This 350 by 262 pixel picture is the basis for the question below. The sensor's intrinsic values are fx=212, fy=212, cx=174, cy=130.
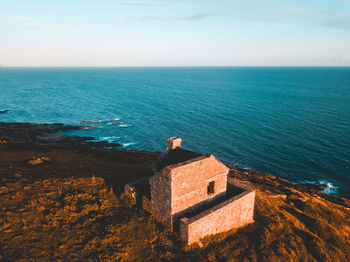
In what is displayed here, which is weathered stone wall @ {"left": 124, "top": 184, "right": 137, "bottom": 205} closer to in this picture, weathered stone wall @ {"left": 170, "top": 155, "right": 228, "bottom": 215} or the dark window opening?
weathered stone wall @ {"left": 170, "top": 155, "right": 228, "bottom": 215}

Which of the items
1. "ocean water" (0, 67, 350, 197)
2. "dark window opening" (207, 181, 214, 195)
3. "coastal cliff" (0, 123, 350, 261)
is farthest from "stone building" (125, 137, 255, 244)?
"ocean water" (0, 67, 350, 197)

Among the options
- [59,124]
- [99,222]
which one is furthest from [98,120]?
[99,222]

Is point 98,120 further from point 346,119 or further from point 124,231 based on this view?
point 346,119

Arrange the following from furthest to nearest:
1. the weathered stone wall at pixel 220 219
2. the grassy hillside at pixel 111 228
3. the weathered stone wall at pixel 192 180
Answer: the weathered stone wall at pixel 192 180 < the weathered stone wall at pixel 220 219 < the grassy hillside at pixel 111 228

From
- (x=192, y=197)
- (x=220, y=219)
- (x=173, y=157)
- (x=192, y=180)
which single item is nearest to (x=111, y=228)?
(x=192, y=197)

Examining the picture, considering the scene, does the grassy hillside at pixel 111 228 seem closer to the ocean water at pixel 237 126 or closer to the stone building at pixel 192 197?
the stone building at pixel 192 197

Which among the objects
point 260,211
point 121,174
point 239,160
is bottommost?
point 239,160

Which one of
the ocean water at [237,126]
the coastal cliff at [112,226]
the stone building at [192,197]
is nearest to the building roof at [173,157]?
the stone building at [192,197]
